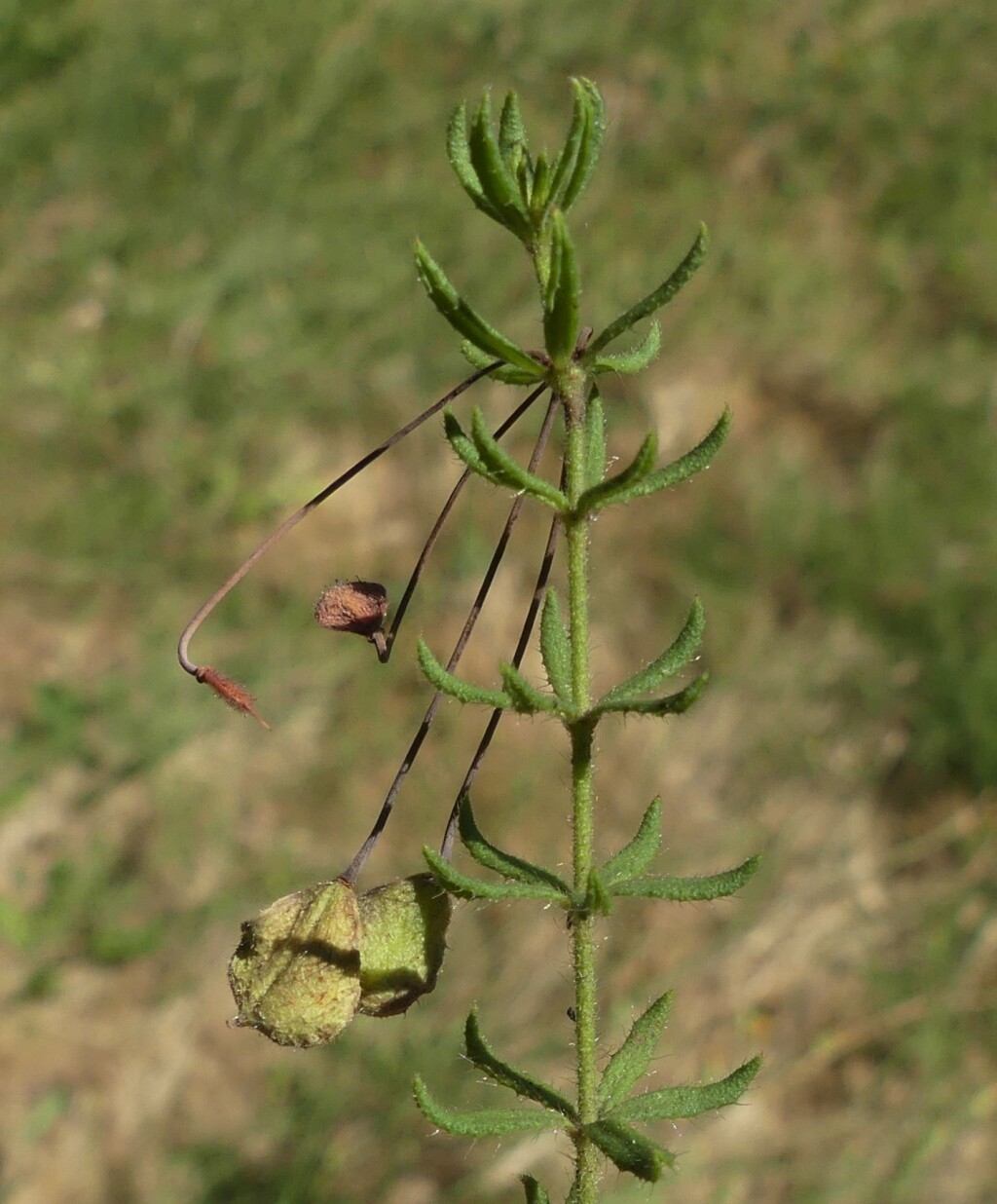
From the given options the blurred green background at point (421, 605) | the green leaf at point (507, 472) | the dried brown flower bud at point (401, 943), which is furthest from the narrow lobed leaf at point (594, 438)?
the blurred green background at point (421, 605)

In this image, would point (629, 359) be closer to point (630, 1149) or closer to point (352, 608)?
point (352, 608)

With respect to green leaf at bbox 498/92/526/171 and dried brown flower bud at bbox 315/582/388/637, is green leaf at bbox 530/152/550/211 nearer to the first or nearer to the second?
green leaf at bbox 498/92/526/171

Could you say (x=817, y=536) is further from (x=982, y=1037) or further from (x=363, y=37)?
(x=363, y=37)

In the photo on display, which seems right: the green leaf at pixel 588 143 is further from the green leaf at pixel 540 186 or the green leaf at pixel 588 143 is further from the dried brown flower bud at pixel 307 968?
the dried brown flower bud at pixel 307 968

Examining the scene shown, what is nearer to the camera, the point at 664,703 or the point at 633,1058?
the point at 664,703

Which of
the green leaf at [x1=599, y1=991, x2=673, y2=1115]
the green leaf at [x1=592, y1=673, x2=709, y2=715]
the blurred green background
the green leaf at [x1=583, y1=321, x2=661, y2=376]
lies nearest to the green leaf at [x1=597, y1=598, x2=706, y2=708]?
the green leaf at [x1=592, y1=673, x2=709, y2=715]

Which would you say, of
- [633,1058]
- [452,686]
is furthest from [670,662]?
[633,1058]

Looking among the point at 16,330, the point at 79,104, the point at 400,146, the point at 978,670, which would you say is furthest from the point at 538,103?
the point at 978,670
